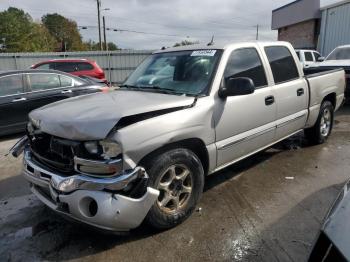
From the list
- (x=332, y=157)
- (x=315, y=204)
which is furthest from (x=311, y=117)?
(x=315, y=204)

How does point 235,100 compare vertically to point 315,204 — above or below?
above

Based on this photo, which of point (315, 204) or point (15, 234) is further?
→ point (315, 204)

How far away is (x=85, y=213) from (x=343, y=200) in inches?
76.7

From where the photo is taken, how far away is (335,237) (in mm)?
1766

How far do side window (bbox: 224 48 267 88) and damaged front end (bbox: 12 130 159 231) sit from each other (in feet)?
5.71

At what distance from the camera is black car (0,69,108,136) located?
285 inches

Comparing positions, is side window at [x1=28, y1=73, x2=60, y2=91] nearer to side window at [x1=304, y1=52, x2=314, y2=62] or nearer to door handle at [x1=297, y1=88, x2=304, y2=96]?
door handle at [x1=297, y1=88, x2=304, y2=96]

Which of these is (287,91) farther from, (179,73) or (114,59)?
(114,59)

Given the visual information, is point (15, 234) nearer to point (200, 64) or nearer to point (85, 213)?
point (85, 213)

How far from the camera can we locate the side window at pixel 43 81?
765 cm

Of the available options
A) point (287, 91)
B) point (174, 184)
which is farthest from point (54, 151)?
point (287, 91)

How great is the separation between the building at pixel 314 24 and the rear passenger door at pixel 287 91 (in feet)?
56.2

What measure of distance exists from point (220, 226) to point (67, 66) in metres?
12.5

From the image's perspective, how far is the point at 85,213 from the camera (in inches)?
114
